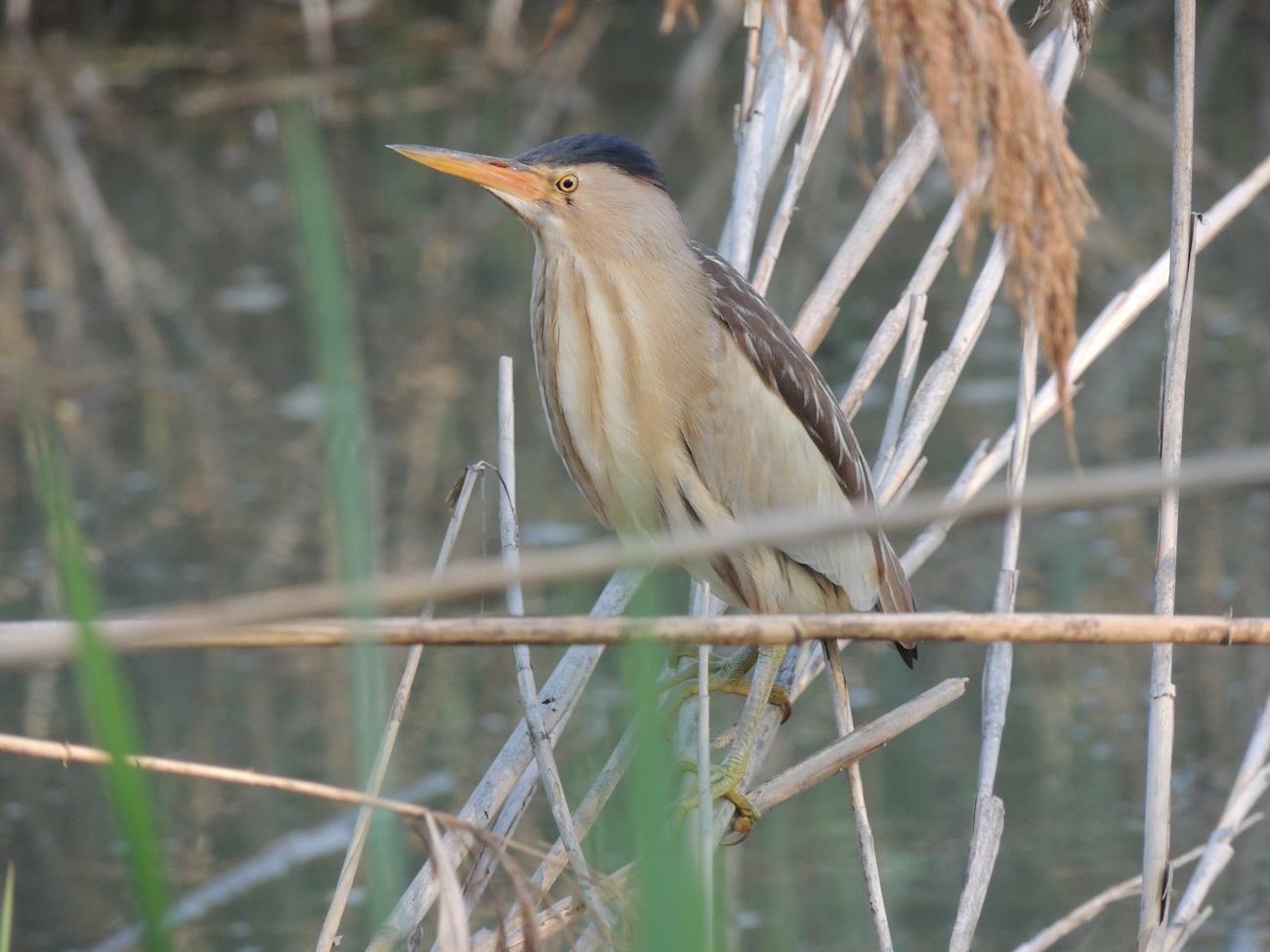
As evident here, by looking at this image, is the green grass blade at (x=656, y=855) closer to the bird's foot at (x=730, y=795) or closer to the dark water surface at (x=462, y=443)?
the dark water surface at (x=462, y=443)

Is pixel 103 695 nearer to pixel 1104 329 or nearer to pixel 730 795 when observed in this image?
pixel 730 795

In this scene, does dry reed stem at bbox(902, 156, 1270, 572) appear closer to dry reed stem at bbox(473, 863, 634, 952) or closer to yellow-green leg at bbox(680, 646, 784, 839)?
yellow-green leg at bbox(680, 646, 784, 839)

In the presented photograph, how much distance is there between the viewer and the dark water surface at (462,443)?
2406 millimetres

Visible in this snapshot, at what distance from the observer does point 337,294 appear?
0.74 metres

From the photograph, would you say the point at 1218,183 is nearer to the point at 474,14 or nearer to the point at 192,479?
the point at 192,479

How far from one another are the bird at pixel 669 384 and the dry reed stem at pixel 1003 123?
740 mm

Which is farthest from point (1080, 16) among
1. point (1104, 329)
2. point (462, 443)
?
point (462, 443)

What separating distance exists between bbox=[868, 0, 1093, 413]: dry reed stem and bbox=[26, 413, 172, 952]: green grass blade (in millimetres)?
547

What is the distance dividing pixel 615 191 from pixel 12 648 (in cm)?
103

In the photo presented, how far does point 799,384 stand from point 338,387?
1.13 metres

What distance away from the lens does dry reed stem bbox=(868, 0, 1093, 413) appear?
3.13 ft

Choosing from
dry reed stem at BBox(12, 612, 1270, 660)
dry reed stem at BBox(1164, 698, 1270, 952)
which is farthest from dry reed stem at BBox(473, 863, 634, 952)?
dry reed stem at BBox(1164, 698, 1270, 952)

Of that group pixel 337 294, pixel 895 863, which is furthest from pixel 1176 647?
pixel 337 294

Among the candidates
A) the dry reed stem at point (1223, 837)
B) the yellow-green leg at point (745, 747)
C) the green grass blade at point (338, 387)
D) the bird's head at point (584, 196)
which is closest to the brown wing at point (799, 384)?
the bird's head at point (584, 196)
